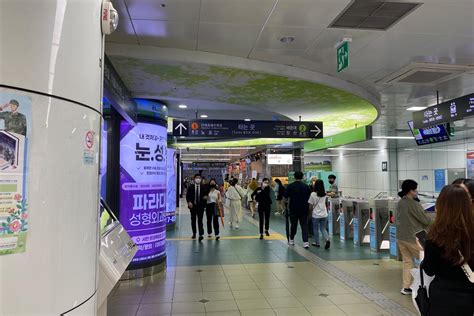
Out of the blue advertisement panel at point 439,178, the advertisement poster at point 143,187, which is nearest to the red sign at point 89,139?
the advertisement poster at point 143,187

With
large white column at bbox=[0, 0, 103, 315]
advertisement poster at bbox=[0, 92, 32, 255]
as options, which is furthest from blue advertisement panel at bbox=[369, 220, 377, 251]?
advertisement poster at bbox=[0, 92, 32, 255]

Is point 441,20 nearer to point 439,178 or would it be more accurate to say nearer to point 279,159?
point 279,159

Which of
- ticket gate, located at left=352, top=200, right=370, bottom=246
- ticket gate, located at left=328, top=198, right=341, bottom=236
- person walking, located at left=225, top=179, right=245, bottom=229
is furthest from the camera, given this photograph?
person walking, located at left=225, top=179, right=245, bottom=229

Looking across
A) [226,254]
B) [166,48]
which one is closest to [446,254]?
[166,48]

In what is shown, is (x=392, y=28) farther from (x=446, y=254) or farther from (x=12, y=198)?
(x=12, y=198)

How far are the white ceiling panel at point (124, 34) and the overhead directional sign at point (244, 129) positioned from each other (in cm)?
332

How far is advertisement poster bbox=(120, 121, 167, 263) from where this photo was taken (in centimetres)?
543

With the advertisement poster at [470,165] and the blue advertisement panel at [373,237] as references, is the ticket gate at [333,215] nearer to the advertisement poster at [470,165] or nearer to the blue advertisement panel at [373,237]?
the blue advertisement panel at [373,237]

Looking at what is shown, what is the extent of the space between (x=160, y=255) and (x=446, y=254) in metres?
4.51

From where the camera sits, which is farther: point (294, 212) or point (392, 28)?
point (294, 212)

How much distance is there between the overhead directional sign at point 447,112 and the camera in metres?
6.25

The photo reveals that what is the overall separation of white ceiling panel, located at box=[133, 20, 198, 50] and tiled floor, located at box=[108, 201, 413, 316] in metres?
3.14

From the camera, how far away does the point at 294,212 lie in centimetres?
785

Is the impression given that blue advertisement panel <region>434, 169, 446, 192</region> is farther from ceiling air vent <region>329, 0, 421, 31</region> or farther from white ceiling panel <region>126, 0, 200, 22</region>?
white ceiling panel <region>126, 0, 200, 22</region>
